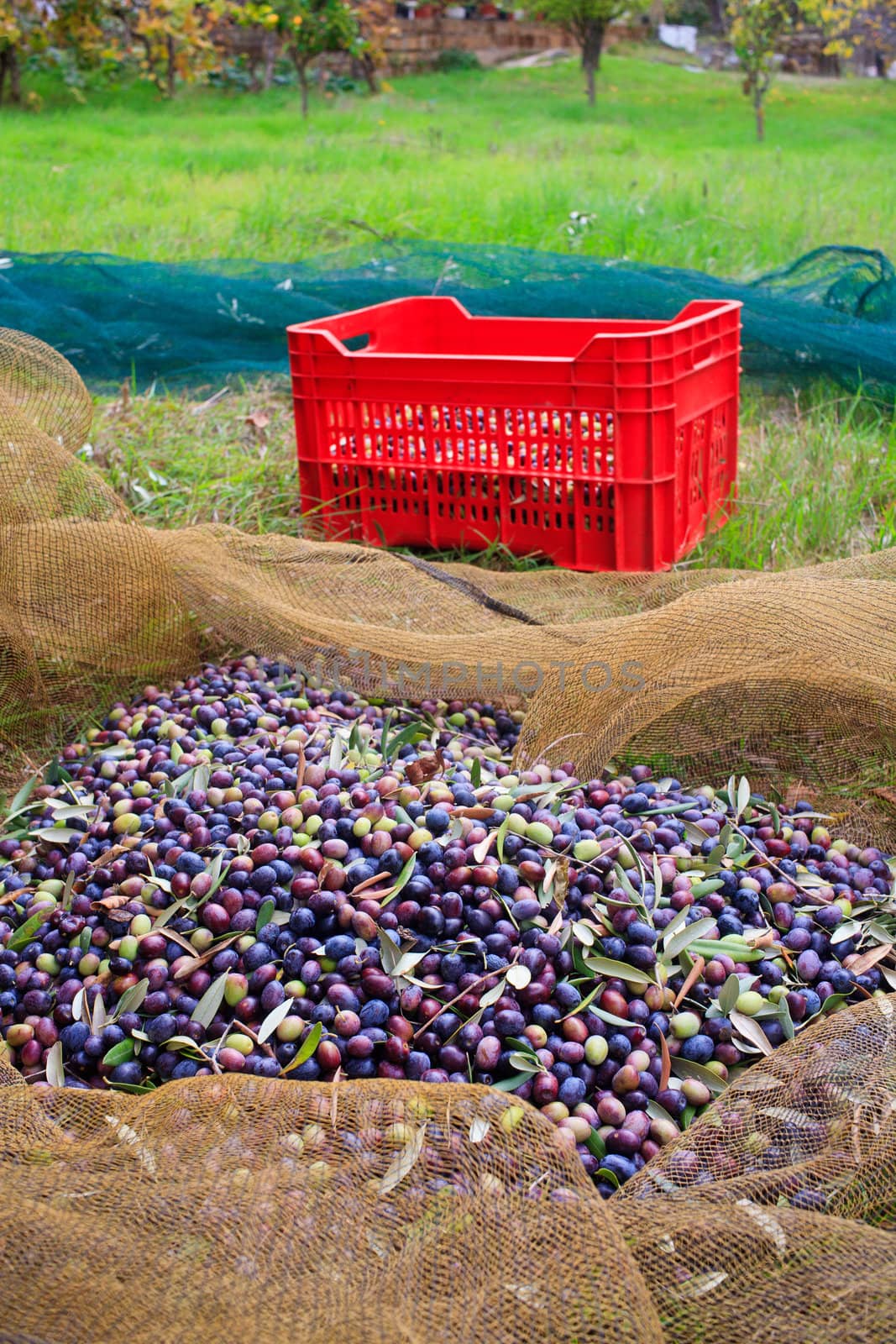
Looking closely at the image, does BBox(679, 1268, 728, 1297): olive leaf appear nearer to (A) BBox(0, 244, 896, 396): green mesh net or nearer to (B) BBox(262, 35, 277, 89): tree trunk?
(A) BBox(0, 244, 896, 396): green mesh net

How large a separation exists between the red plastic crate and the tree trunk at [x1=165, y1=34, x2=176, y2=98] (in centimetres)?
1336

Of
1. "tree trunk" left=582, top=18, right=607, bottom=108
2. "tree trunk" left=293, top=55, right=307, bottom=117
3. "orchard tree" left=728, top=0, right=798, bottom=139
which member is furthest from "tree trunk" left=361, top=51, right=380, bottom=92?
"orchard tree" left=728, top=0, right=798, bottom=139

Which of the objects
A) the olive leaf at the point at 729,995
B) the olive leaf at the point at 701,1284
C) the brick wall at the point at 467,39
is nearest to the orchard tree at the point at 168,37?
the brick wall at the point at 467,39

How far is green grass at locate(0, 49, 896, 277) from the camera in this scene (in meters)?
6.48

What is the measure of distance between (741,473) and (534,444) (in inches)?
34.4

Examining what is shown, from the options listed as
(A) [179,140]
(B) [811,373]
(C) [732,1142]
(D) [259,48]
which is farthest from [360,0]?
(C) [732,1142]

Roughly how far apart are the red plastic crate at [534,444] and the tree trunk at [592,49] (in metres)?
16.9

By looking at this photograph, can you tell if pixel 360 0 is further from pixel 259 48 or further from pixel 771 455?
pixel 771 455

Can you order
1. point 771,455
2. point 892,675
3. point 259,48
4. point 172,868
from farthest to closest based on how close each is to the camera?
point 259,48 < point 771,455 < point 892,675 < point 172,868

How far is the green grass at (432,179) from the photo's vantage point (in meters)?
6.48

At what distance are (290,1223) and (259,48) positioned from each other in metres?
21.8

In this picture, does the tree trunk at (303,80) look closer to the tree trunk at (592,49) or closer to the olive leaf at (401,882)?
the tree trunk at (592,49)

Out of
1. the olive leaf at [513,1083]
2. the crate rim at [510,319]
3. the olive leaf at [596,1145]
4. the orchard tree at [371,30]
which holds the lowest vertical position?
the olive leaf at [596,1145]

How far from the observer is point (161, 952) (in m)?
1.63
